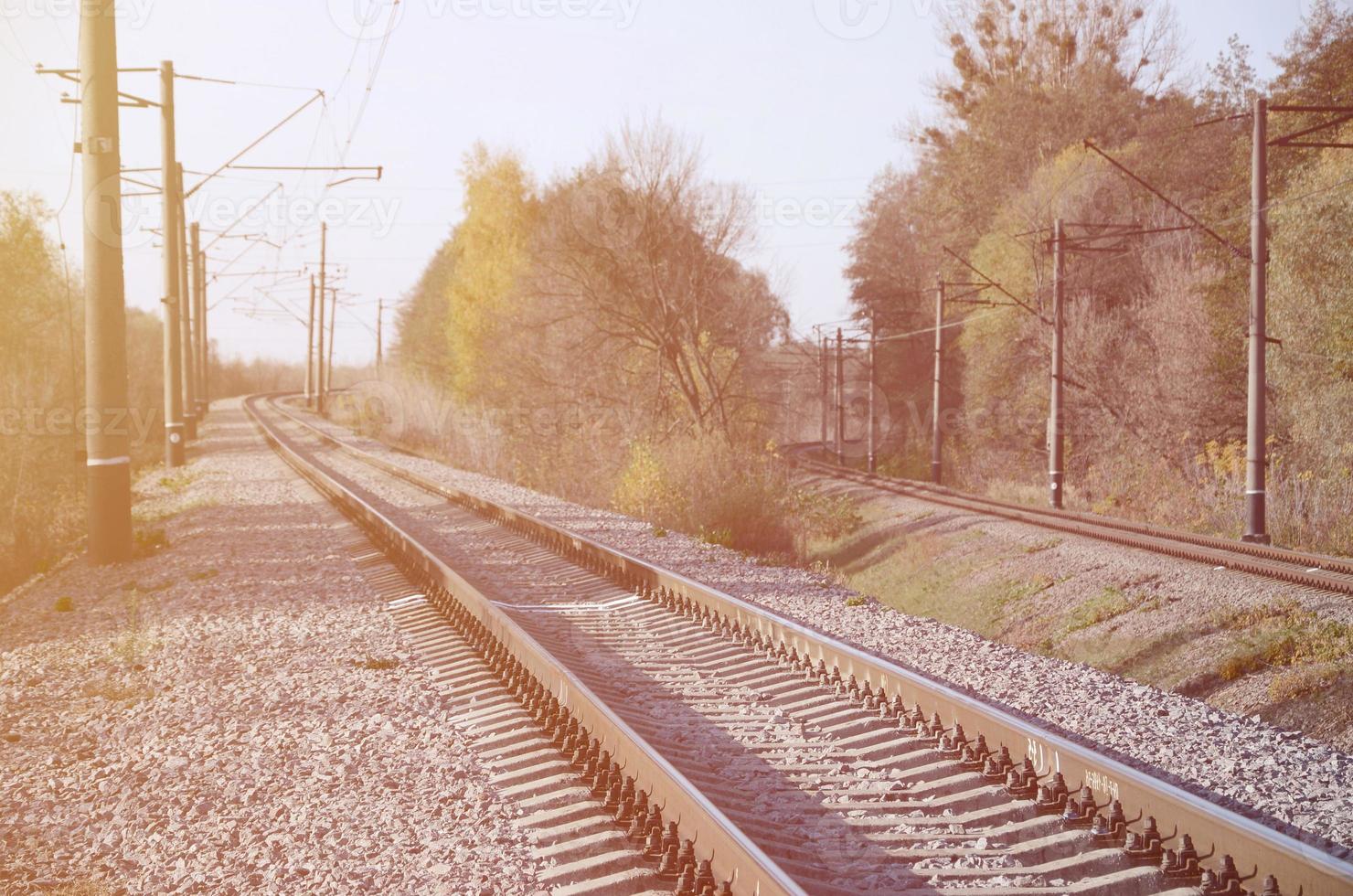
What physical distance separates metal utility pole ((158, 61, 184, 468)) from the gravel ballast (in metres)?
17.8

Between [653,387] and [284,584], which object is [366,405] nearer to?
[653,387]

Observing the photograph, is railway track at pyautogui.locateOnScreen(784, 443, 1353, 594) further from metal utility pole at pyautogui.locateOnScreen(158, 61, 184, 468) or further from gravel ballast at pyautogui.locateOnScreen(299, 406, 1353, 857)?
metal utility pole at pyautogui.locateOnScreen(158, 61, 184, 468)

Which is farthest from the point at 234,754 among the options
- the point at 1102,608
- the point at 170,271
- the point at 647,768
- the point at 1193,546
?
the point at 170,271

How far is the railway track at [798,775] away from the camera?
3.92 meters

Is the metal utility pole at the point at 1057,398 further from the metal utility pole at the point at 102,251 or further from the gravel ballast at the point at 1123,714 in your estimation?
the metal utility pole at the point at 102,251

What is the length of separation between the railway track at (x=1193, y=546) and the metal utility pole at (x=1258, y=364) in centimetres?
98

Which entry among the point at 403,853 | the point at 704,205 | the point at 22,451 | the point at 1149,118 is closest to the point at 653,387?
the point at 704,205

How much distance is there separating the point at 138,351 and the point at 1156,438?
176 feet

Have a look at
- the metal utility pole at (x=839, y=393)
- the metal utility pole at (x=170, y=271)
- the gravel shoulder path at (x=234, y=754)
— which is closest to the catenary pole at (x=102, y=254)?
the gravel shoulder path at (x=234, y=754)

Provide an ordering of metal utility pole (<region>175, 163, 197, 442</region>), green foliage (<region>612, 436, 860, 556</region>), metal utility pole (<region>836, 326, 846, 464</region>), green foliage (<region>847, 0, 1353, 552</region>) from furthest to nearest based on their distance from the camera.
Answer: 1. metal utility pole (<region>836, 326, 846, 464</region>)
2. metal utility pole (<region>175, 163, 197, 442</region>)
3. green foliage (<region>847, 0, 1353, 552</region>)
4. green foliage (<region>612, 436, 860, 556</region>)

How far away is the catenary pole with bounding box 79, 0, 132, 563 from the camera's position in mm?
11789

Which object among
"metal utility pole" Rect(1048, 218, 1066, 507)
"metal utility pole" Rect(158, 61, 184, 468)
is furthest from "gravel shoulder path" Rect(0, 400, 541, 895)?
"metal utility pole" Rect(1048, 218, 1066, 507)

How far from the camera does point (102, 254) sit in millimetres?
11977

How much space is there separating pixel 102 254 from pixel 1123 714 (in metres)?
11.1
